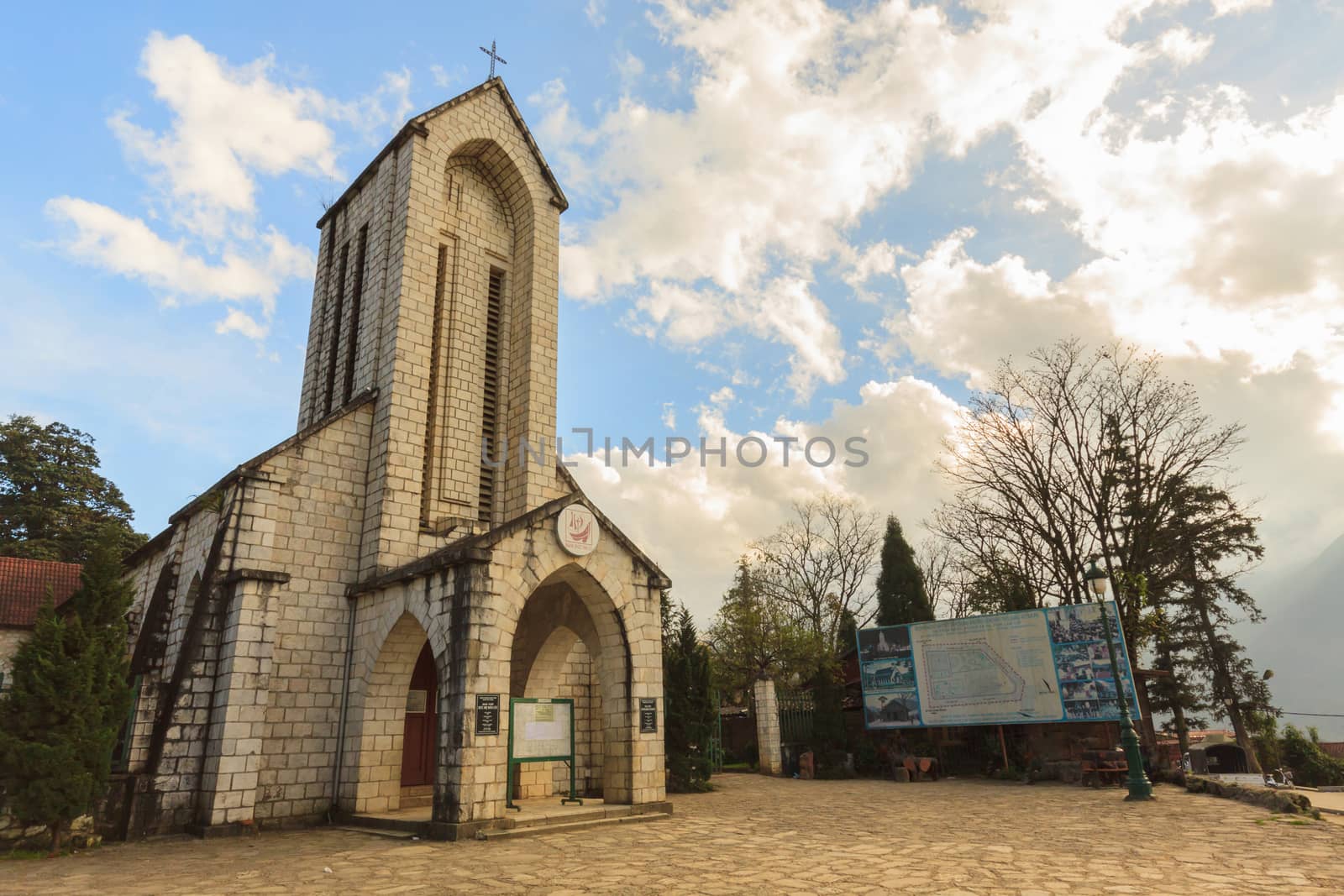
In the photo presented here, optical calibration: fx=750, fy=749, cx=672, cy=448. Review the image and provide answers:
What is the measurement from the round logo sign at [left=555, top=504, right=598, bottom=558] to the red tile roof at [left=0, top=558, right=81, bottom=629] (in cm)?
1949

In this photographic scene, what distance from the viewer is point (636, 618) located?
12.6 m

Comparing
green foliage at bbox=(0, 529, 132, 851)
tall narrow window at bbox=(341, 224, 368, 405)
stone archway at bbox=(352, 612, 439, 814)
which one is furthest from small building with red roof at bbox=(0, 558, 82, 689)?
stone archway at bbox=(352, 612, 439, 814)

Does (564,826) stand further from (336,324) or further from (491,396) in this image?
(336,324)

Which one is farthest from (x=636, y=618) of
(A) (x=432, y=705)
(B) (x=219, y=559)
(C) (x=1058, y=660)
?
(C) (x=1058, y=660)

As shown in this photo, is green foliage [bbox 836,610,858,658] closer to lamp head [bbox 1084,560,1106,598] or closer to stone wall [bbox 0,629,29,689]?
lamp head [bbox 1084,560,1106,598]

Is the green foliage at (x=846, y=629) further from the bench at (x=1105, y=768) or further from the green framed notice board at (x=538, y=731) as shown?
the green framed notice board at (x=538, y=731)

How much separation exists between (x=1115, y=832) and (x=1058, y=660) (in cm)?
797

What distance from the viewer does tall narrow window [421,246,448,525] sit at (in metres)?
14.2

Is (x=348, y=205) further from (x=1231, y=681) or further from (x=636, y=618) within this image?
(x=1231, y=681)

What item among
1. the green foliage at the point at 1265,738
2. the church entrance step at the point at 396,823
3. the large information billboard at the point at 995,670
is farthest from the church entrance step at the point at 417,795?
the green foliage at the point at 1265,738

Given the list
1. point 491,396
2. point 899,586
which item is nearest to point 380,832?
point 491,396

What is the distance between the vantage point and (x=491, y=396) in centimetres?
1584

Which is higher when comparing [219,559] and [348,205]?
[348,205]

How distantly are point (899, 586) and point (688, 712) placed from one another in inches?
737
